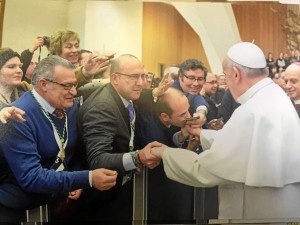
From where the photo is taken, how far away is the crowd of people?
2465 mm

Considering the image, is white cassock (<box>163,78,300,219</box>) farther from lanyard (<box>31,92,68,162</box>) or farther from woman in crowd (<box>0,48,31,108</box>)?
woman in crowd (<box>0,48,31,108</box>)

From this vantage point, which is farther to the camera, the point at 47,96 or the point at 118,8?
the point at 118,8

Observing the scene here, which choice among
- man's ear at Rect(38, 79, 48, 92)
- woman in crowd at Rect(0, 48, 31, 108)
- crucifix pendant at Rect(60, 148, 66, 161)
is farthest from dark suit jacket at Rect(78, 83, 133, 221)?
woman in crowd at Rect(0, 48, 31, 108)

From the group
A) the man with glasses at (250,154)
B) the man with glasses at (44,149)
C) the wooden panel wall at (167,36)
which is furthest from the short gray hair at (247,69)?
the man with glasses at (44,149)

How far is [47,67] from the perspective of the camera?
2.50 meters

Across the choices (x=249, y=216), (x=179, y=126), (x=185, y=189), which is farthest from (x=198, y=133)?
→ (x=249, y=216)

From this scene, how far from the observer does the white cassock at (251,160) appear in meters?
2.58

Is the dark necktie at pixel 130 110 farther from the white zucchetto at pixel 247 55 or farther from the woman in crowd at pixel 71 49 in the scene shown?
the white zucchetto at pixel 247 55

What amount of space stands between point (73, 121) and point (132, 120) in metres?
0.34

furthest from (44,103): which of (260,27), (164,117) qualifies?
(260,27)

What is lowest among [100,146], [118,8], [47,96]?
[100,146]

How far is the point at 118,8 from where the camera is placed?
264 centimetres

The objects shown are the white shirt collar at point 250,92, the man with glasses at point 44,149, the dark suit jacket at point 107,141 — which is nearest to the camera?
the man with glasses at point 44,149

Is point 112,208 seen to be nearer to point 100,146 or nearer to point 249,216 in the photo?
point 100,146
